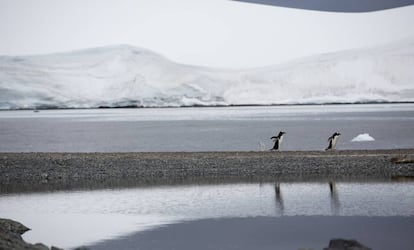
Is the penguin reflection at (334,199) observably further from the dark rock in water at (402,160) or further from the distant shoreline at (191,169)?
the dark rock in water at (402,160)

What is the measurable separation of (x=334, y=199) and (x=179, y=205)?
2757mm

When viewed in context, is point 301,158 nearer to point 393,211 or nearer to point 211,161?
point 211,161

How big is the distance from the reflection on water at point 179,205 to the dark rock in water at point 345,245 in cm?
319

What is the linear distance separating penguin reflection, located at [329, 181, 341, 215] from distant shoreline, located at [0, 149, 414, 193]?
Result: 3.92 feet

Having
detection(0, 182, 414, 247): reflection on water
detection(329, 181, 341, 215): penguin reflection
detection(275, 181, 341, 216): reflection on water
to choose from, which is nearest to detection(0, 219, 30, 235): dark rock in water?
detection(0, 182, 414, 247): reflection on water

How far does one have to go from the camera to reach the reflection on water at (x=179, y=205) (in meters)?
12.3

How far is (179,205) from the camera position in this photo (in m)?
14.2

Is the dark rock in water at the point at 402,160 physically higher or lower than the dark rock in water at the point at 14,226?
higher

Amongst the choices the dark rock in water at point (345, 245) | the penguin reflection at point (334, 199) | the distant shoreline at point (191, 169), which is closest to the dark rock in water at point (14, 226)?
the dark rock in water at point (345, 245)

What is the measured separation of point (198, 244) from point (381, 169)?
8903 millimetres

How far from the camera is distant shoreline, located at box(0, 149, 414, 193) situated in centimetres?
1791

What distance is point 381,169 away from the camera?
1842cm

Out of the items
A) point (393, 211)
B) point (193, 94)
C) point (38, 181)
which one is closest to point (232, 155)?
point (38, 181)

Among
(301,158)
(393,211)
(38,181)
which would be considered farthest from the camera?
(301,158)
